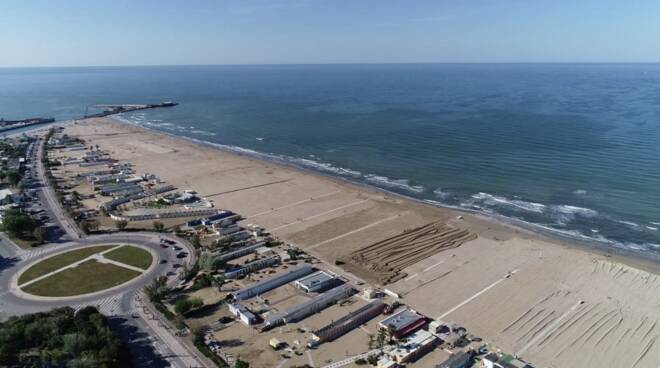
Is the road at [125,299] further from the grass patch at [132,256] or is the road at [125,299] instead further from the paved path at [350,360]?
the paved path at [350,360]

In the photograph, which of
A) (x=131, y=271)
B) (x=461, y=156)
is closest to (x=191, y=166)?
(x=131, y=271)

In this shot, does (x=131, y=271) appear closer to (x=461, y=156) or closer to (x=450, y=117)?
(x=461, y=156)

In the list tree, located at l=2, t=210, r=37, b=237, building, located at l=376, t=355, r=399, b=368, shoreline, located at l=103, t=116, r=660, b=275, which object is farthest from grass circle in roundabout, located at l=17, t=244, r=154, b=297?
shoreline, located at l=103, t=116, r=660, b=275

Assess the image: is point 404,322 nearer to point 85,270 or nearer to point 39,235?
point 85,270

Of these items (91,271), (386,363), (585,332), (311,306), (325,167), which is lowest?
(585,332)

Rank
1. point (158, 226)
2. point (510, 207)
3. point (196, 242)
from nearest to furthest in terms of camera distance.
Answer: point (196, 242)
point (158, 226)
point (510, 207)

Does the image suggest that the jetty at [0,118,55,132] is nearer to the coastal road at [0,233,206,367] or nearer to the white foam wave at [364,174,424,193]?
the coastal road at [0,233,206,367]

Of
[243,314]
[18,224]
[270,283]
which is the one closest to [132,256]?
[18,224]
